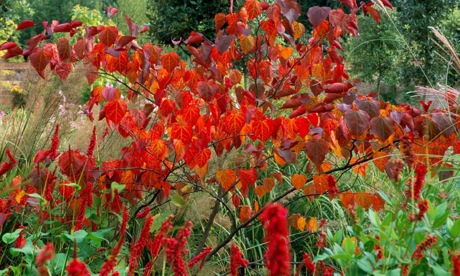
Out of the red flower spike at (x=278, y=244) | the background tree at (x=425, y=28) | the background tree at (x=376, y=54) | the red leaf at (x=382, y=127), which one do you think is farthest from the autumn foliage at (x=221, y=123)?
the background tree at (x=376, y=54)

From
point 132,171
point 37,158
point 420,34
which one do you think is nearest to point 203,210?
point 132,171

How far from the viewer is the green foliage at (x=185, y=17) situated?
422 inches

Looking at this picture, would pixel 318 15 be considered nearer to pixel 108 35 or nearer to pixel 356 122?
pixel 356 122

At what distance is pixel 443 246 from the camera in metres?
1.69

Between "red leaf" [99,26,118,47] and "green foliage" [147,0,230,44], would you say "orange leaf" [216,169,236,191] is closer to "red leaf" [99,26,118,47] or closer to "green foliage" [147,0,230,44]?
"red leaf" [99,26,118,47]

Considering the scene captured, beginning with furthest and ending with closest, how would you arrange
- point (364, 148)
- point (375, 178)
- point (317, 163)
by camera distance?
point (375, 178), point (364, 148), point (317, 163)

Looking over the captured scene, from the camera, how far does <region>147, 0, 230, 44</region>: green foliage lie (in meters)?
10.7

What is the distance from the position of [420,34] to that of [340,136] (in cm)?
1047

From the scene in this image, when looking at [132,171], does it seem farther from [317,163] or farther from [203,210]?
[317,163]

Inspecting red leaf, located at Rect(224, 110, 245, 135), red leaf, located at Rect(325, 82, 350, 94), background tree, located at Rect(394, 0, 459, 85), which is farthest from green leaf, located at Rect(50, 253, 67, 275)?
background tree, located at Rect(394, 0, 459, 85)

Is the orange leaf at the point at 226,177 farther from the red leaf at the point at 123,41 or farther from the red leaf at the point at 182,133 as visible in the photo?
the red leaf at the point at 123,41

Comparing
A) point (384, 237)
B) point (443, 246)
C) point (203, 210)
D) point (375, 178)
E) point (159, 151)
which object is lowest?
point (375, 178)

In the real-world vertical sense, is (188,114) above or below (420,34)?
above

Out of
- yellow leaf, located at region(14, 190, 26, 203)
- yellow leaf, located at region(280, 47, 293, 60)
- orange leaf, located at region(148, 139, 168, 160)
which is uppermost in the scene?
yellow leaf, located at region(280, 47, 293, 60)
